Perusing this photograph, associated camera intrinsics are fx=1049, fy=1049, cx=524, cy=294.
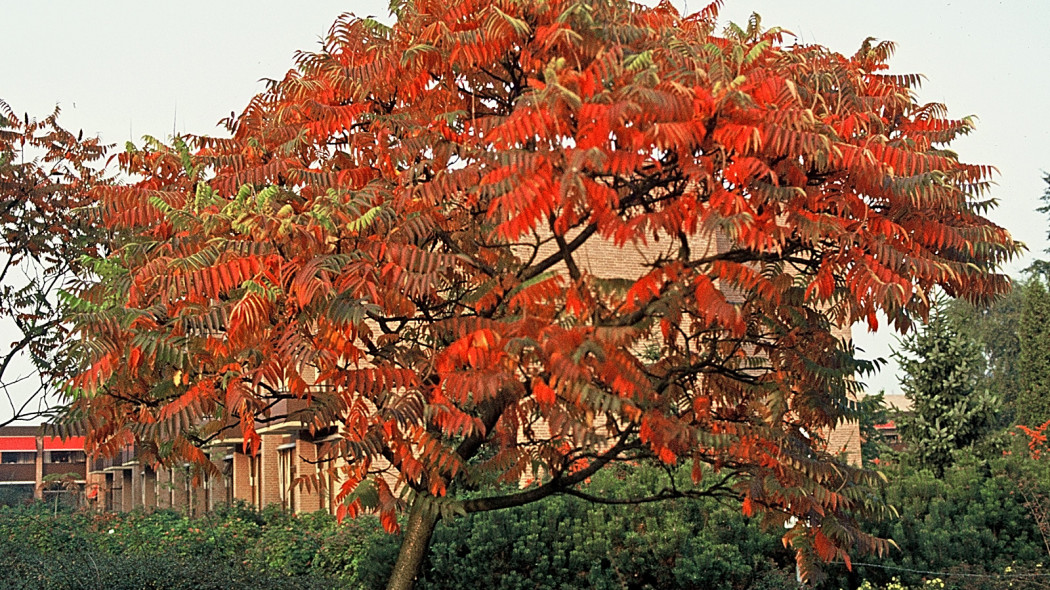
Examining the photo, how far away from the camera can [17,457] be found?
9231 centimetres

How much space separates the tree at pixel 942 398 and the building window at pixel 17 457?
8470 centimetres

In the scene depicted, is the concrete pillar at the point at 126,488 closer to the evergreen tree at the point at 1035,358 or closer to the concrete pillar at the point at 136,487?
the concrete pillar at the point at 136,487

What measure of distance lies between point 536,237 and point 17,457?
96.0 meters

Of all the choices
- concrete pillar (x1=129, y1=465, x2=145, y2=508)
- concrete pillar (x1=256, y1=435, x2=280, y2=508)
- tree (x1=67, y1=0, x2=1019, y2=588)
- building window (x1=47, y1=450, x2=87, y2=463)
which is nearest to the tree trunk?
tree (x1=67, y1=0, x2=1019, y2=588)

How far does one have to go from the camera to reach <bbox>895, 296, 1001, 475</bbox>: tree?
72.2 feet

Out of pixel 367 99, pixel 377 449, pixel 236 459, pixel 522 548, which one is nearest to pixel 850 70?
pixel 367 99

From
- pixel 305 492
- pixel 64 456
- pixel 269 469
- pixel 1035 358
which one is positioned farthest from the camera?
pixel 64 456

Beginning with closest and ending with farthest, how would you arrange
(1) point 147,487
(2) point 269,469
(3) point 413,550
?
(3) point 413,550 → (2) point 269,469 → (1) point 147,487

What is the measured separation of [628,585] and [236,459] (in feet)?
68.6

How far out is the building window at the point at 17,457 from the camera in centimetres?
9034

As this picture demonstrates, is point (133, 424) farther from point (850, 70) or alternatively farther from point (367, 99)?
point (850, 70)

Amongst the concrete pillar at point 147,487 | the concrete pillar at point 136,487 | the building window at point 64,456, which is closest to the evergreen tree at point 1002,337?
the concrete pillar at point 147,487

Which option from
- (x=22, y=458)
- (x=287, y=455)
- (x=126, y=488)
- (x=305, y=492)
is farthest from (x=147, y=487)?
(x=22, y=458)

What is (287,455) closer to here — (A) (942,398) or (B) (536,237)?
(A) (942,398)
